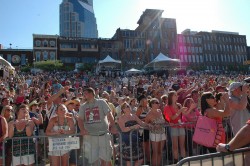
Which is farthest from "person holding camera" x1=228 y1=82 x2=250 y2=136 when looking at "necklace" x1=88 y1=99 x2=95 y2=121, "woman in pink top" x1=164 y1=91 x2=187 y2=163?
"necklace" x1=88 y1=99 x2=95 y2=121

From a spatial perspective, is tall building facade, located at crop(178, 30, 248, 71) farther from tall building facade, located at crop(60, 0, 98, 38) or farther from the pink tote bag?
tall building facade, located at crop(60, 0, 98, 38)

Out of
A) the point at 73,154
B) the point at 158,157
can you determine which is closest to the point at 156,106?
the point at 158,157

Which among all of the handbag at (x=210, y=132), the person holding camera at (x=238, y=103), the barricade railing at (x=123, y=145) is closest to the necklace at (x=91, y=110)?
the barricade railing at (x=123, y=145)

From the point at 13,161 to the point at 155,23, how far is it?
6088 centimetres

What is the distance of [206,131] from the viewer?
505cm

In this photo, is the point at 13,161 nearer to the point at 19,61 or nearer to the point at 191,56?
the point at 19,61

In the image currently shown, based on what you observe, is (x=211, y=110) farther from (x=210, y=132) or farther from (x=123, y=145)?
(x=123, y=145)

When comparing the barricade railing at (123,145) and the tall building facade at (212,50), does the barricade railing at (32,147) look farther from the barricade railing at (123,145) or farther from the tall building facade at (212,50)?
the tall building facade at (212,50)

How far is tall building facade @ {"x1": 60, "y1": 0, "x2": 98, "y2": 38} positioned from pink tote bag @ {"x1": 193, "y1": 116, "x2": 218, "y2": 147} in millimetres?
123096

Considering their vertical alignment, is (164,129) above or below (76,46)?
below

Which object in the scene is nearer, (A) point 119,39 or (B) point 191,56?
(A) point 119,39

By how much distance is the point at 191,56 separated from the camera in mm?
70062

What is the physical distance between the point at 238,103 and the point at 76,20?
127 m

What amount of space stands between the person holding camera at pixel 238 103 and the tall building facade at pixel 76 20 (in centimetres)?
12322
